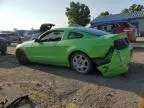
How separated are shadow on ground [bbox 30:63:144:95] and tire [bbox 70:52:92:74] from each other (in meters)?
0.18

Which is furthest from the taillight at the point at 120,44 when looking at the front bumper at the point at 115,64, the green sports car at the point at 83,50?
the front bumper at the point at 115,64

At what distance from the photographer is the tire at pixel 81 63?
890 cm

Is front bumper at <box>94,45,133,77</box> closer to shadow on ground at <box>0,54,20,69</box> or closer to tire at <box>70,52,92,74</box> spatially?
tire at <box>70,52,92,74</box>

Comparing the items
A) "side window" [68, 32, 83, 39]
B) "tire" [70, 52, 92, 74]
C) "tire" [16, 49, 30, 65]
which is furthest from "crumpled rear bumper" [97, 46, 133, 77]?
"tire" [16, 49, 30, 65]

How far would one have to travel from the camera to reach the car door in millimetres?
9945

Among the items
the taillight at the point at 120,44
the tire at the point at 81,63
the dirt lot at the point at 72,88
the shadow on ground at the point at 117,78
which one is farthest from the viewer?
the tire at the point at 81,63

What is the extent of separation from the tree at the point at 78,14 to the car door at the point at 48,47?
49551 millimetres

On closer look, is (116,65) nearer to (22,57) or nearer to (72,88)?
(72,88)

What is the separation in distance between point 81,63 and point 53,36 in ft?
5.68

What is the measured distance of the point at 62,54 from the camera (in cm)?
962

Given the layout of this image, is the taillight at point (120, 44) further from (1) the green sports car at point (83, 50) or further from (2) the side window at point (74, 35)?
(2) the side window at point (74, 35)

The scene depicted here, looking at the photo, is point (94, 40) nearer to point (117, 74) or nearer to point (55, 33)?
point (117, 74)

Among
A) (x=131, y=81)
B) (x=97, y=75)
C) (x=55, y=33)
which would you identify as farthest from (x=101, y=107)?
(x=55, y=33)

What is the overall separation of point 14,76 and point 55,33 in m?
2.11
